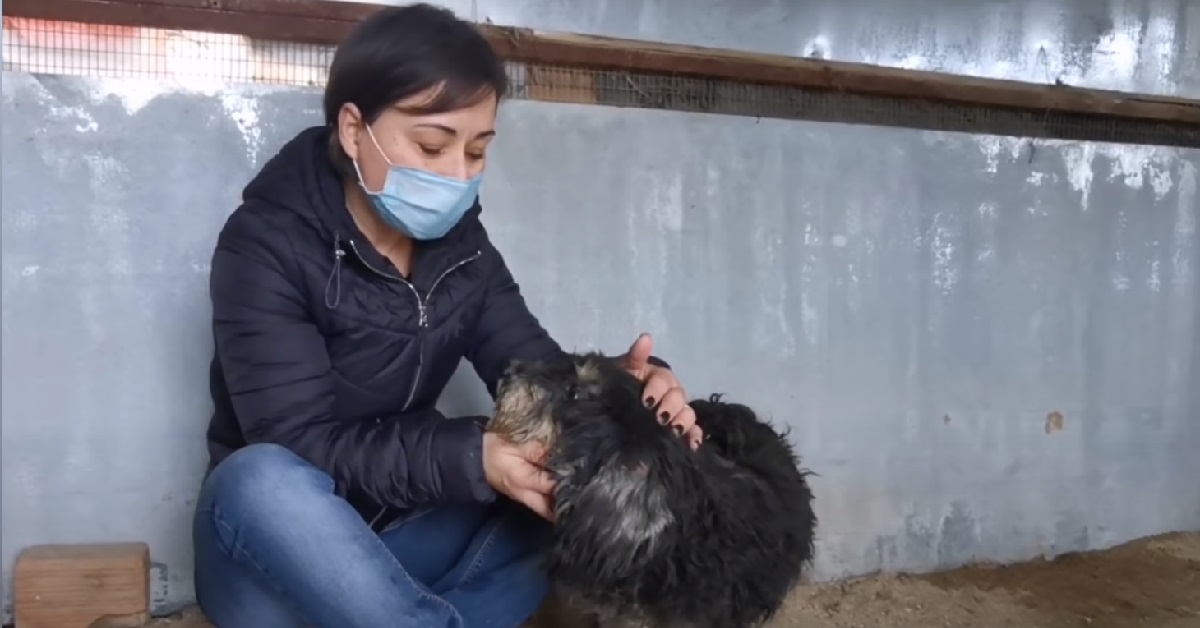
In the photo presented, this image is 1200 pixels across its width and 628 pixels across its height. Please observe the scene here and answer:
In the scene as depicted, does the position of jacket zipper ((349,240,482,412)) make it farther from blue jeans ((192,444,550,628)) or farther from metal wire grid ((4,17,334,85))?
metal wire grid ((4,17,334,85))

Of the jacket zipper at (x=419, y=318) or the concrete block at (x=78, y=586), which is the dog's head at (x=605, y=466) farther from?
the concrete block at (x=78, y=586)

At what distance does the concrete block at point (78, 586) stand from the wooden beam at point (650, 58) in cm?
113

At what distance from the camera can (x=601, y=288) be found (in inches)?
103

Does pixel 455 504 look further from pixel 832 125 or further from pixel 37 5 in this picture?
pixel 832 125

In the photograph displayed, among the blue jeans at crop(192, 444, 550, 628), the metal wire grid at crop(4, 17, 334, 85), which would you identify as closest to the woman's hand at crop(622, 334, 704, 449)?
the blue jeans at crop(192, 444, 550, 628)

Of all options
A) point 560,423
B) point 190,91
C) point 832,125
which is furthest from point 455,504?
point 832,125

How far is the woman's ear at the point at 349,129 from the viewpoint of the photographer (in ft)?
5.82

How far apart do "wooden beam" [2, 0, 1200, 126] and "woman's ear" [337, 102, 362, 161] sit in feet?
2.18

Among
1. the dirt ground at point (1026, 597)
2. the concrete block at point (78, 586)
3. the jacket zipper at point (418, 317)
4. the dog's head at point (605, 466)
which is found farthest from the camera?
the dirt ground at point (1026, 597)

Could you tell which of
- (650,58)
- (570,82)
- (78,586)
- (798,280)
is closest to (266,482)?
(78,586)

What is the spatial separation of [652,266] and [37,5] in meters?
1.50

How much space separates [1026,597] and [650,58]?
5.77 feet

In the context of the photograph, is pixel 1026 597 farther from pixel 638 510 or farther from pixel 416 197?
pixel 416 197

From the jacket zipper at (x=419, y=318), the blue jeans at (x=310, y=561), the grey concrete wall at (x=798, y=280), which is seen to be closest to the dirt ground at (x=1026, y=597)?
the grey concrete wall at (x=798, y=280)
